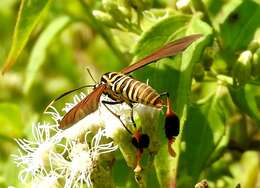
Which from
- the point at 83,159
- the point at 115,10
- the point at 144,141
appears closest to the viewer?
the point at 144,141

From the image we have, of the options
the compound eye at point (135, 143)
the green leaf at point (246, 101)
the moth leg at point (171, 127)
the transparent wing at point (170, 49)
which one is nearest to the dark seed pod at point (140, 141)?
the compound eye at point (135, 143)

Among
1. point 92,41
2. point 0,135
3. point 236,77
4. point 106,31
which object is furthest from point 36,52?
point 236,77

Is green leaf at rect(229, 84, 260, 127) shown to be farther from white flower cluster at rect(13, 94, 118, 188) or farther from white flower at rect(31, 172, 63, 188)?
white flower at rect(31, 172, 63, 188)

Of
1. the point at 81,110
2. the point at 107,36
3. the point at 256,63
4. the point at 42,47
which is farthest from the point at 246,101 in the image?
the point at 42,47

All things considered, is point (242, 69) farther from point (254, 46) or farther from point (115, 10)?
point (115, 10)

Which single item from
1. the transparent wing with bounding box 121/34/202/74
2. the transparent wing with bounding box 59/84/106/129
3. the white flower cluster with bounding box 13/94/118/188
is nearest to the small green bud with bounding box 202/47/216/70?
the transparent wing with bounding box 121/34/202/74

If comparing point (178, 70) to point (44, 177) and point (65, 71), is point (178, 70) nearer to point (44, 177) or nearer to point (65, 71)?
point (44, 177)
